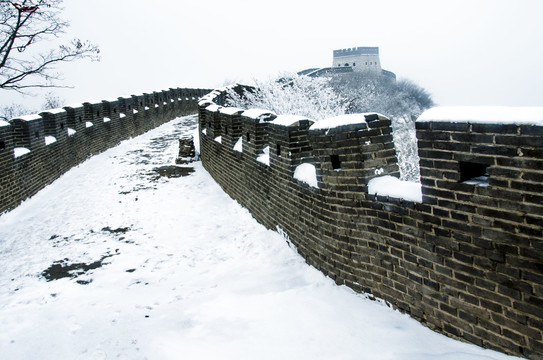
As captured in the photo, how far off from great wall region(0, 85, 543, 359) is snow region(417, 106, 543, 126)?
39mm

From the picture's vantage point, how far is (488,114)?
2.75 metres

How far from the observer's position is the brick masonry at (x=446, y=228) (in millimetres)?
2633

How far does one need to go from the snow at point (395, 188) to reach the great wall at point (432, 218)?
48 millimetres

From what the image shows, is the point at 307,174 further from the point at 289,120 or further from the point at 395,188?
the point at 395,188

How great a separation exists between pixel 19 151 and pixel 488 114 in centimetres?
882

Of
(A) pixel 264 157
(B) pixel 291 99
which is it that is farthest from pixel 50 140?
(B) pixel 291 99

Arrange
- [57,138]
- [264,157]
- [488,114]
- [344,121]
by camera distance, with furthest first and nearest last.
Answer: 1. [57,138]
2. [264,157]
3. [344,121]
4. [488,114]

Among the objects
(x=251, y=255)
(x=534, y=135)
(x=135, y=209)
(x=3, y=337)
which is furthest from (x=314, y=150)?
(x=135, y=209)

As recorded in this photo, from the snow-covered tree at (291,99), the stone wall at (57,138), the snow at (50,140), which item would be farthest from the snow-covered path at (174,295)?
the snow-covered tree at (291,99)

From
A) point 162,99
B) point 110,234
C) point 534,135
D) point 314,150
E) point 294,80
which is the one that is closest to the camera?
point 534,135

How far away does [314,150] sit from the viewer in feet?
14.8

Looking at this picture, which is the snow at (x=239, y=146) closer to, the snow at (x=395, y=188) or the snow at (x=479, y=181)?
the snow at (x=395, y=188)

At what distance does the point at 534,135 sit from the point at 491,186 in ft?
1.42

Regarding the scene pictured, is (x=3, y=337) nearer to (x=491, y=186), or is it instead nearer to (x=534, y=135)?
(x=491, y=186)
